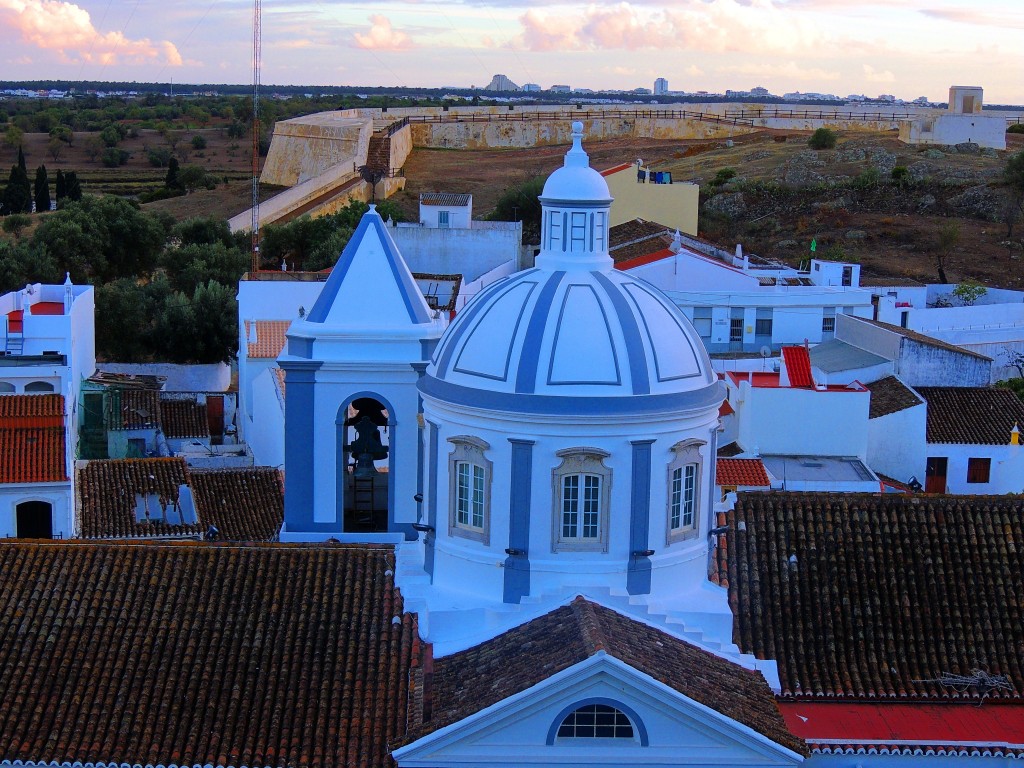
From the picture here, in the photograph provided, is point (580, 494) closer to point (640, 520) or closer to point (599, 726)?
point (640, 520)

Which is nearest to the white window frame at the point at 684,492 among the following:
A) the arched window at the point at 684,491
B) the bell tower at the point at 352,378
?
the arched window at the point at 684,491

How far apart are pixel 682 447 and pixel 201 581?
4873 mm

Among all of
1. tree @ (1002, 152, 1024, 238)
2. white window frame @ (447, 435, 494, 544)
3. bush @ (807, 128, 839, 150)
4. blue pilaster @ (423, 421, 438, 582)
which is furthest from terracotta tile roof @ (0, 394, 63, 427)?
bush @ (807, 128, 839, 150)

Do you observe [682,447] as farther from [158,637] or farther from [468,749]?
[158,637]

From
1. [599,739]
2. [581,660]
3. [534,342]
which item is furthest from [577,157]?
[599,739]

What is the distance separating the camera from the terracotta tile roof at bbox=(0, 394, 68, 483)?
23703mm

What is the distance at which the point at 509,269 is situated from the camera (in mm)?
41188

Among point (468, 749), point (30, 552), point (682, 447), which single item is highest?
point (682, 447)

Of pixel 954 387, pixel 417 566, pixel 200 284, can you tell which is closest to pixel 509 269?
pixel 200 284

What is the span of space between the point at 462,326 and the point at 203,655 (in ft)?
13.1

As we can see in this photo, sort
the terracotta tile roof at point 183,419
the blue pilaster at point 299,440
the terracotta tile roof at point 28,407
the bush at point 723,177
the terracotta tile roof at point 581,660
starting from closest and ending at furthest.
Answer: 1. the terracotta tile roof at point 581,660
2. the blue pilaster at point 299,440
3. the terracotta tile roof at point 28,407
4. the terracotta tile roof at point 183,419
5. the bush at point 723,177

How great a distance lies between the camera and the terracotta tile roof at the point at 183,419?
32.3 metres

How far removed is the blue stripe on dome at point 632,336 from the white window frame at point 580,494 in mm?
746

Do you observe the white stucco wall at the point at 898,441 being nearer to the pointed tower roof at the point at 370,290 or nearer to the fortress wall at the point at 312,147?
the pointed tower roof at the point at 370,290
